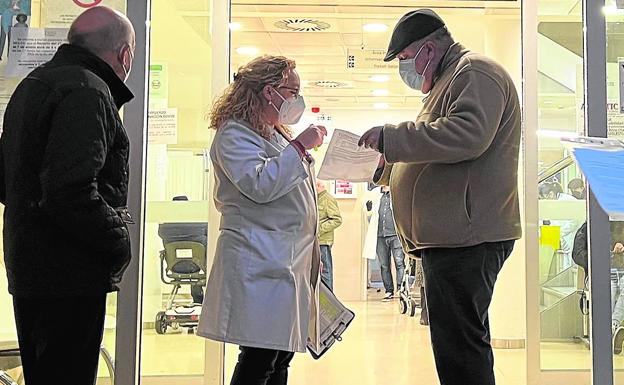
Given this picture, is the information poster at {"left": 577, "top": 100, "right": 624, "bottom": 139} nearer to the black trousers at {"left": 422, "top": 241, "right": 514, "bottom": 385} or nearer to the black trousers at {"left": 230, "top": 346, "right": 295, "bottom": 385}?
the black trousers at {"left": 422, "top": 241, "right": 514, "bottom": 385}

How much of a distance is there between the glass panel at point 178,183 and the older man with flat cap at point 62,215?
1.60 metres

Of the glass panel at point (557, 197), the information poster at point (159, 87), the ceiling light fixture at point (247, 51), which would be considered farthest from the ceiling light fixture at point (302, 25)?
the information poster at point (159, 87)

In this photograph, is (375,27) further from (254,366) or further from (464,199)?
(254,366)

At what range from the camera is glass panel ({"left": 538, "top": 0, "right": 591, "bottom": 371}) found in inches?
153

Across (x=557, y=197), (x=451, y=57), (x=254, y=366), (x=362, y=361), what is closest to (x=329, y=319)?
(x=254, y=366)

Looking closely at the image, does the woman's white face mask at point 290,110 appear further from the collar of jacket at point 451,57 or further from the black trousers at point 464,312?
the black trousers at point 464,312

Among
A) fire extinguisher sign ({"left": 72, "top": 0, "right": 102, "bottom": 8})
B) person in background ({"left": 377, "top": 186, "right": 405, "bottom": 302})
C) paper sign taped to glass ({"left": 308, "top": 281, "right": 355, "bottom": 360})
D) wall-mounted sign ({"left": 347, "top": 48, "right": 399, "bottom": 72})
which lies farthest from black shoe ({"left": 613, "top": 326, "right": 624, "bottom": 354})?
person in background ({"left": 377, "top": 186, "right": 405, "bottom": 302})

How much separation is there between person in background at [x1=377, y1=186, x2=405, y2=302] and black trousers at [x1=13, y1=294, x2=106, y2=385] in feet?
25.9

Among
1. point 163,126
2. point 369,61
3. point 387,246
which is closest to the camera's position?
point 163,126

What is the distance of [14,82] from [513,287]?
437cm

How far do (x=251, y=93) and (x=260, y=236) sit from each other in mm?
484

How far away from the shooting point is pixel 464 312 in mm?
2111

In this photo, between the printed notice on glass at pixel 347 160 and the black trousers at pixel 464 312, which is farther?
the printed notice on glass at pixel 347 160

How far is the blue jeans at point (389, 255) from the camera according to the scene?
9.82m
